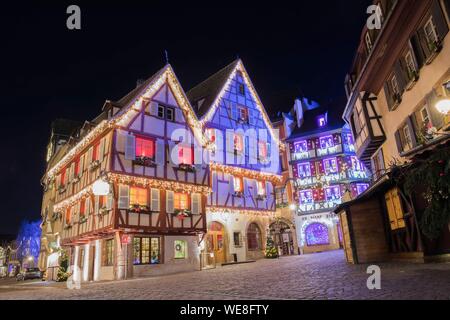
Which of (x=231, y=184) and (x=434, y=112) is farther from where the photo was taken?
(x=231, y=184)

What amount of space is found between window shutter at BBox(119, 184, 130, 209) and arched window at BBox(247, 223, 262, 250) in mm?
11765

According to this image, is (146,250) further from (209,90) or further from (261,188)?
(209,90)

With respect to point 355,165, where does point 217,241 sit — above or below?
below

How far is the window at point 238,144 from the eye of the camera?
28328 millimetres

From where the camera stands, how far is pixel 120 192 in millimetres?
Result: 19828

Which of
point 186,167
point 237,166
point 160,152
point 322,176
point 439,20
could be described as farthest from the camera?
point 322,176

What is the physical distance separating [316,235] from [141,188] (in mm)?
19999

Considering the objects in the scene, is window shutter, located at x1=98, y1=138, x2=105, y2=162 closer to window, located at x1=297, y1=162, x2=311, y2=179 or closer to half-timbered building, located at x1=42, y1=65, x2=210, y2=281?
half-timbered building, located at x1=42, y1=65, x2=210, y2=281

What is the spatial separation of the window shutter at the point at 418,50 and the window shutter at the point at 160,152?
14.7 m

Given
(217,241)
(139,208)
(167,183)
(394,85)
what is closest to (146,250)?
(139,208)

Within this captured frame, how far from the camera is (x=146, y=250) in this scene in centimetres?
2047

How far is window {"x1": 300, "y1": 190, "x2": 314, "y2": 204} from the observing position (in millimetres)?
34656

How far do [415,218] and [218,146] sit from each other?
17.1m
